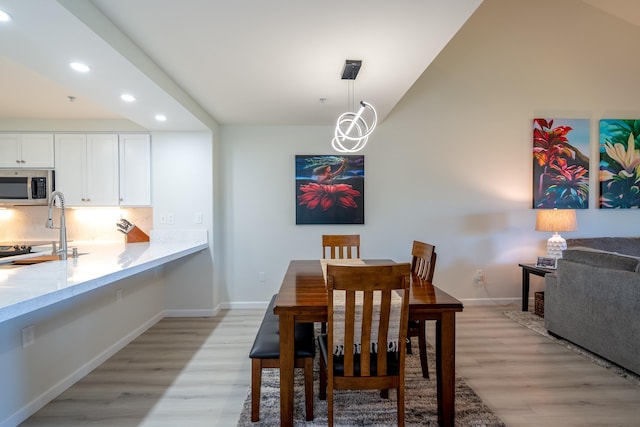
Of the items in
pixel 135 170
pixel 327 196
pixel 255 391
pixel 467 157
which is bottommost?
pixel 255 391

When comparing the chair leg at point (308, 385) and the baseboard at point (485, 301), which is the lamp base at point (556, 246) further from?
the chair leg at point (308, 385)

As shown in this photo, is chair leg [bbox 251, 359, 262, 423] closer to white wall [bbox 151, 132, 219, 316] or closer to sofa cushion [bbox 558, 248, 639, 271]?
white wall [bbox 151, 132, 219, 316]

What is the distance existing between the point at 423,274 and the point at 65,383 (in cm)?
262

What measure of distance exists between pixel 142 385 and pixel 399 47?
2887 millimetres

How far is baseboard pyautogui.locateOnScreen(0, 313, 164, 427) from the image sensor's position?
1823 mm

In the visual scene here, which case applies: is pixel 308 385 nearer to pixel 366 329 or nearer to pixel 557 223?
pixel 366 329

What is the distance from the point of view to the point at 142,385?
2.24 m

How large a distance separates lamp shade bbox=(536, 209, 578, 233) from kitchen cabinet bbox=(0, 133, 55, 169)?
567cm

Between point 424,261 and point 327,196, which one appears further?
point 327,196

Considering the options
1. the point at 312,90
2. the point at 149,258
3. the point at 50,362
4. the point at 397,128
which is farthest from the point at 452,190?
the point at 50,362

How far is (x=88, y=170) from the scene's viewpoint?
3.68 metres

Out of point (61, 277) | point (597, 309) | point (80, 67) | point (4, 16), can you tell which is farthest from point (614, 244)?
point (4, 16)

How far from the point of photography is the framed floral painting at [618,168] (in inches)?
160

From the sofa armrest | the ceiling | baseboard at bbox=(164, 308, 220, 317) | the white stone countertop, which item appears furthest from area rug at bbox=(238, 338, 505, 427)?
the ceiling
